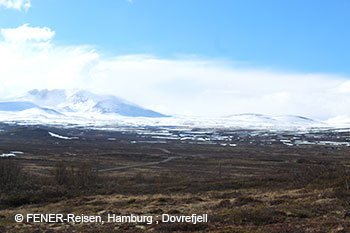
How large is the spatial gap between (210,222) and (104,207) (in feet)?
29.2

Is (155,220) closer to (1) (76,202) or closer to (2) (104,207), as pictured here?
(2) (104,207)

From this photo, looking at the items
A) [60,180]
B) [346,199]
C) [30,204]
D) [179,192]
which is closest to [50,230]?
[30,204]

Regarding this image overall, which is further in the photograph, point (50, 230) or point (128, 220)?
point (128, 220)

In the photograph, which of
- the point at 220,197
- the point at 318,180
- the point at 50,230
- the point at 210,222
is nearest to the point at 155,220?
the point at 210,222

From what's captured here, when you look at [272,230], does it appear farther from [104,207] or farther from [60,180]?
[60,180]

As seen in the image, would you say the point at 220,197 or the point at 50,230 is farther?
the point at 220,197

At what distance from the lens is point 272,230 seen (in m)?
13.3

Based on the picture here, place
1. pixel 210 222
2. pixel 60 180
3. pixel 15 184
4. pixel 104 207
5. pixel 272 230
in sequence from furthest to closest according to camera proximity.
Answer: pixel 60 180
pixel 15 184
pixel 104 207
pixel 210 222
pixel 272 230

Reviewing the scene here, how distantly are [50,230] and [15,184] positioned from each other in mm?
15704

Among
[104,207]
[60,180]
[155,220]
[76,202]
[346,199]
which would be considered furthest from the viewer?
[60,180]

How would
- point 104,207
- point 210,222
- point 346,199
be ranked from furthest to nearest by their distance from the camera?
point 104,207, point 346,199, point 210,222

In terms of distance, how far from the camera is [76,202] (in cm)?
2431

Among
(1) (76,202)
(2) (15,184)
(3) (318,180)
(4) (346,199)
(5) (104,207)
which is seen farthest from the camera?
(2) (15,184)

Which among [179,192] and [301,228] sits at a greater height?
[301,228]
